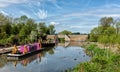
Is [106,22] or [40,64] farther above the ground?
[106,22]

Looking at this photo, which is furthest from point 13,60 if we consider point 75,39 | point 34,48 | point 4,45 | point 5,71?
point 75,39

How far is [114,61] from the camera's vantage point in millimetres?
15781

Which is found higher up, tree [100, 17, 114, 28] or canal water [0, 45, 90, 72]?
tree [100, 17, 114, 28]

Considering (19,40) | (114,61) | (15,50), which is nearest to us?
(114,61)

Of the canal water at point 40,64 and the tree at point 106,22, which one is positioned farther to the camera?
the tree at point 106,22

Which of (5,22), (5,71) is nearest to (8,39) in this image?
(5,22)

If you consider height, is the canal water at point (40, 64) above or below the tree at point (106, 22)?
below

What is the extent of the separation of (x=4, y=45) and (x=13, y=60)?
1588 cm

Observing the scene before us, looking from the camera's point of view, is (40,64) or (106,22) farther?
(106,22)

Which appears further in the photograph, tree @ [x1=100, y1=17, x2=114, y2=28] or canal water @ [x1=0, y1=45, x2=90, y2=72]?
tree @ [x1=100, y1=17, x2=114, y2=28]

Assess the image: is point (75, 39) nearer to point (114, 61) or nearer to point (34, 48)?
point (34, 48)

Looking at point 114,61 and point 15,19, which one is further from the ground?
point 15,19

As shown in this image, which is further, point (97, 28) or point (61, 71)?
point (97, 28)

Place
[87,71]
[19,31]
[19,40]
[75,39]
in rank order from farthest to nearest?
[75,39] → [19,31] → [19,40] → [87,71]
